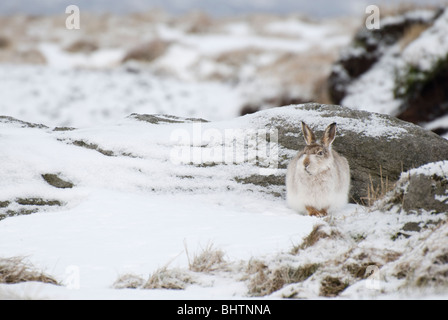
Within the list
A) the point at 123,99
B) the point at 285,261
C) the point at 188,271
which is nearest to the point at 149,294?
the point at 188,271

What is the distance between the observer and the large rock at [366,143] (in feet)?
21.4

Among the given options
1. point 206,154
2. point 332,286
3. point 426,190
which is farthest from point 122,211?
point 426,190

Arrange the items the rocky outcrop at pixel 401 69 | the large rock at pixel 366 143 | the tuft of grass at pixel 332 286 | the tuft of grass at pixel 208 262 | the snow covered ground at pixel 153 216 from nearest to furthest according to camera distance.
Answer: the tuft of grass at pixel 332 286, the snow covered ground at pixel 153 216, the tuft of grass at pixel 208 262, the large rock at pixel 366 143, the rocky outcrop at pixel 401 69

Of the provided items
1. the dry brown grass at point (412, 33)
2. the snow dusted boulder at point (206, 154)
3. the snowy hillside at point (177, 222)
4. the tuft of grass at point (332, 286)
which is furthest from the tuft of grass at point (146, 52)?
the tuft of grass at point (332, 286)

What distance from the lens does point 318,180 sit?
19.7 ft

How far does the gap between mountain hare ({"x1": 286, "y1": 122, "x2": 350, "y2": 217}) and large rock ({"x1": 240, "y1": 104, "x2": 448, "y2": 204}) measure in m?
0.42

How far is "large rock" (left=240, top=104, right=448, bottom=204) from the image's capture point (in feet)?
21.4

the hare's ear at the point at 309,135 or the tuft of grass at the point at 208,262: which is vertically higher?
the hare's ear at the point at 309,135

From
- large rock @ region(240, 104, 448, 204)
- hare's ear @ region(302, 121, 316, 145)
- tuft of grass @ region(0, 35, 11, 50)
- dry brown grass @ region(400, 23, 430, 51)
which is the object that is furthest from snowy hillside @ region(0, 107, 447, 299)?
tuft of grass @ region(0, 35, 11, 50)

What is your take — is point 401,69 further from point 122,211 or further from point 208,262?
point 208,262

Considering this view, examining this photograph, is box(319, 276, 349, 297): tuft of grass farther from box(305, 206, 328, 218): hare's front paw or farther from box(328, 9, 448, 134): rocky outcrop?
box(328, 9, 448, 134): rocky outcrop

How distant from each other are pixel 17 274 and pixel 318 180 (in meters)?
3.41

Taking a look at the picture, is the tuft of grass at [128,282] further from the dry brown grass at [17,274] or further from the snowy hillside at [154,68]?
the snowy hillside at [154,68]

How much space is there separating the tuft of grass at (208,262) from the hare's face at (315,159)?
200 centimetres
